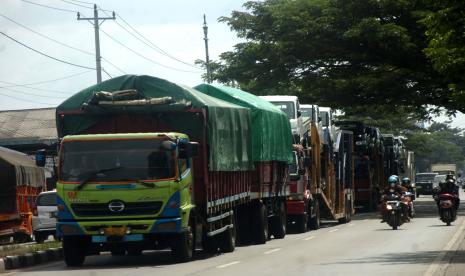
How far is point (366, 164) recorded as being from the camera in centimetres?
4784

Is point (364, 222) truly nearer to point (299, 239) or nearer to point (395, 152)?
point (299, 239)

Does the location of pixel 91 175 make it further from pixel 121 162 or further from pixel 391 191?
pixel 391 191

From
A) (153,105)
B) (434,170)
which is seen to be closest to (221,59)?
(153,105)

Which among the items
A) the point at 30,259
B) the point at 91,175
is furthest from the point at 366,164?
the point at 91,175

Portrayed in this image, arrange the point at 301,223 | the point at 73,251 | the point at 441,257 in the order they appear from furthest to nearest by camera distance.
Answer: the point at 301,223, the point at 73,251, the point at 441,257

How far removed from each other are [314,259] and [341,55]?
28.3m

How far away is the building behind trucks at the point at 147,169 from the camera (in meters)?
19.8

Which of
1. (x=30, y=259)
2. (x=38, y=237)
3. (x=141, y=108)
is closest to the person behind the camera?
A: (x=141, y=108)

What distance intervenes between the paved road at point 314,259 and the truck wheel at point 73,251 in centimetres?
23

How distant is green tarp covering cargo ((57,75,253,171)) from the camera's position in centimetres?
2119

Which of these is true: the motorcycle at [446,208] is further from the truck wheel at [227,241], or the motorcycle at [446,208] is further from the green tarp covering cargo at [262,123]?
the truck wheel at [227,241]

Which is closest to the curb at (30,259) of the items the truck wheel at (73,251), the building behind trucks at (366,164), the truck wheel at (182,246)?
the truck wheel at (73,251)

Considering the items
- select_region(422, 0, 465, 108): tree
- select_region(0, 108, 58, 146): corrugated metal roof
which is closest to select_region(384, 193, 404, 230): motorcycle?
select_region(422, 0, 465, 108): tree

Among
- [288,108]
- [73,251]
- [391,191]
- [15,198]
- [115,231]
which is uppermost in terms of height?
[288,108]
